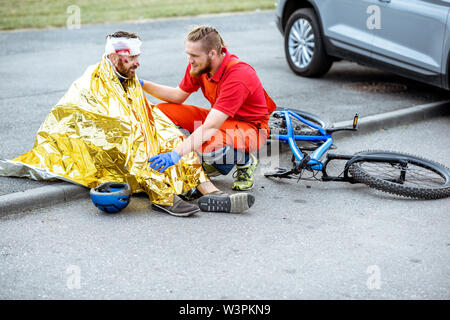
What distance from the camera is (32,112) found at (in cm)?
658

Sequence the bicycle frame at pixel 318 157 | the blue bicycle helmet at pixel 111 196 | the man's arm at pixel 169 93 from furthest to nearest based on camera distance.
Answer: the man's arm at pixel 169 93 → the bicycle frame at pixel 318 157 → the blue bicycle helmet at pixel 111 196

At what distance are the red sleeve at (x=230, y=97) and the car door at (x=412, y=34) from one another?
10.6 feet

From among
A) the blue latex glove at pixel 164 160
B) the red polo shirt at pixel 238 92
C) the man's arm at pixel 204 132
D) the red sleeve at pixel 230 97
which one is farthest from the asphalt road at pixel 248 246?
the red sleeve at pixel 230 97

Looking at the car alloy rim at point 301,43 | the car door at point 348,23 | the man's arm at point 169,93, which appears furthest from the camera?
the car alloy rim at point 301,43

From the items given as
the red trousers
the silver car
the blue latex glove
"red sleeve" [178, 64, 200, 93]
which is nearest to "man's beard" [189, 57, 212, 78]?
"red sleeve" [178, 64, 200, 93]

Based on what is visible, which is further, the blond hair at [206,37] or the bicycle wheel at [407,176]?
the bicycle wheel at [407,176]

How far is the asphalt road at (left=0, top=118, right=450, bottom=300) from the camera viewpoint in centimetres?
331

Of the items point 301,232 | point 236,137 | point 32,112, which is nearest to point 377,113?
point 236,137

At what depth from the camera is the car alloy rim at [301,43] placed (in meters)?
8.30

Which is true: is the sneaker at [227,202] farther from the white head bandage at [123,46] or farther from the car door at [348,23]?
the car door at [348,23]

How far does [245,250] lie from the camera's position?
377 cm

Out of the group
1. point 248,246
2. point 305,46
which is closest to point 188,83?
point 248,246
